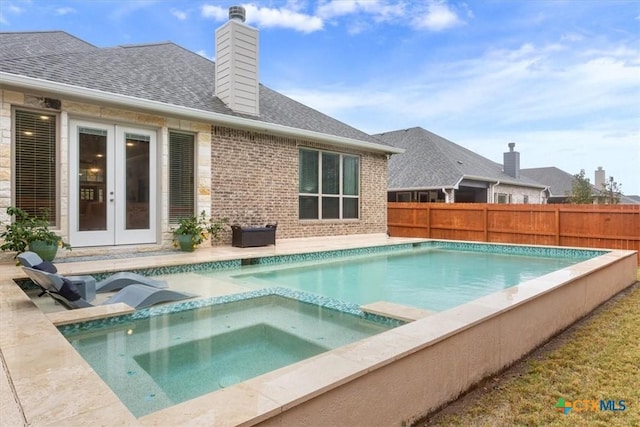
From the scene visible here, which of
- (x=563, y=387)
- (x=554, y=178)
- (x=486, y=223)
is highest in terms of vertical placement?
(x=554, y=178)

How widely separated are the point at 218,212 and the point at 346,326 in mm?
5682

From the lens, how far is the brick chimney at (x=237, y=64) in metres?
9.55

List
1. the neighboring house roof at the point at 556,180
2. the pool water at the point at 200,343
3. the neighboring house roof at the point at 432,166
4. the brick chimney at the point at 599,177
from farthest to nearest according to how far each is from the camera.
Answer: the brick chimney at the point at 599,177
the neighboring house roof at the point at 556,180
the neighboring house roof at the point at 432,166
the pool water at the point at 200,343

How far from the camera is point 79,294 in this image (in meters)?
4.17

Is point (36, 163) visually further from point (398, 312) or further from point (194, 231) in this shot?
point (398, 312)

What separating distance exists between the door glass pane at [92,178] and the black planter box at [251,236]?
252cm

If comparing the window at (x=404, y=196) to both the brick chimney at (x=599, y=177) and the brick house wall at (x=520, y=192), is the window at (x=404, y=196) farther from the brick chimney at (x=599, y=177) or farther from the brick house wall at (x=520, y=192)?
the brick chimney at (x=599, y=177)

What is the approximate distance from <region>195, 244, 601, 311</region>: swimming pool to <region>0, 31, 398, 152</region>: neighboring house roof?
3.71m

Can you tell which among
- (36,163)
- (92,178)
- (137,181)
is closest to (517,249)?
(137,181)

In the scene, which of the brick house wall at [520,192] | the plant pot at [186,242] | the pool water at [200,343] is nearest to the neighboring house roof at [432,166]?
the brick house wall at [520,192]

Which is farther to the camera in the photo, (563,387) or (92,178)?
(92,178)

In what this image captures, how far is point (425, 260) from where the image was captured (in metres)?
9.11

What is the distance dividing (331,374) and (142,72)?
9053mm

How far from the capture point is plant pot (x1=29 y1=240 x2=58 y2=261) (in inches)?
241
